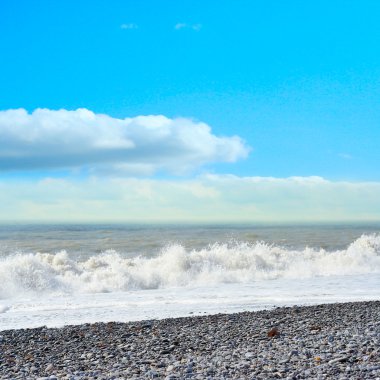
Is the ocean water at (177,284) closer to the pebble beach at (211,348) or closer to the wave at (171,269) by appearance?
the wave at (171,269)

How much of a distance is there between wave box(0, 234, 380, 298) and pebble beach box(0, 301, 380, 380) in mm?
9146

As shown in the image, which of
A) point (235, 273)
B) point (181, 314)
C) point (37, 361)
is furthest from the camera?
point (235, 273)

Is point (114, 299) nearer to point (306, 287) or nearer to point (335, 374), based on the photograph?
point (306, 287)

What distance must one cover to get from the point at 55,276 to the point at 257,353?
16009mm

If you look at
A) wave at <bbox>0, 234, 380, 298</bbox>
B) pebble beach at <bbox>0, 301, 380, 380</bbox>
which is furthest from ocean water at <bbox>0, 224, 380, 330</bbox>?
pebble beach at <bbox>0, 301, 380, 380</bbox>

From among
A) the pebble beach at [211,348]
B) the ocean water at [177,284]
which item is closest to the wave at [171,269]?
the ocean water at [177,284]

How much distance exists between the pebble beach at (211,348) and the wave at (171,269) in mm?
9146

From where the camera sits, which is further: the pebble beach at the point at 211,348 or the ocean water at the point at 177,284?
the ocean water at the point at 177,284

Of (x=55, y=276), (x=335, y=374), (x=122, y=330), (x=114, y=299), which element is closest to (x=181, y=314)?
(x=122, y=330)

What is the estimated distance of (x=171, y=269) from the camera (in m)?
25.4

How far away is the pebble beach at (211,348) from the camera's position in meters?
7.57

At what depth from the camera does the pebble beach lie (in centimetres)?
757

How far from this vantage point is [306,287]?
2017 cm

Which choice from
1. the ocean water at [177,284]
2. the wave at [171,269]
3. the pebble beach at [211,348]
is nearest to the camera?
the pebble beach at [211,348]
